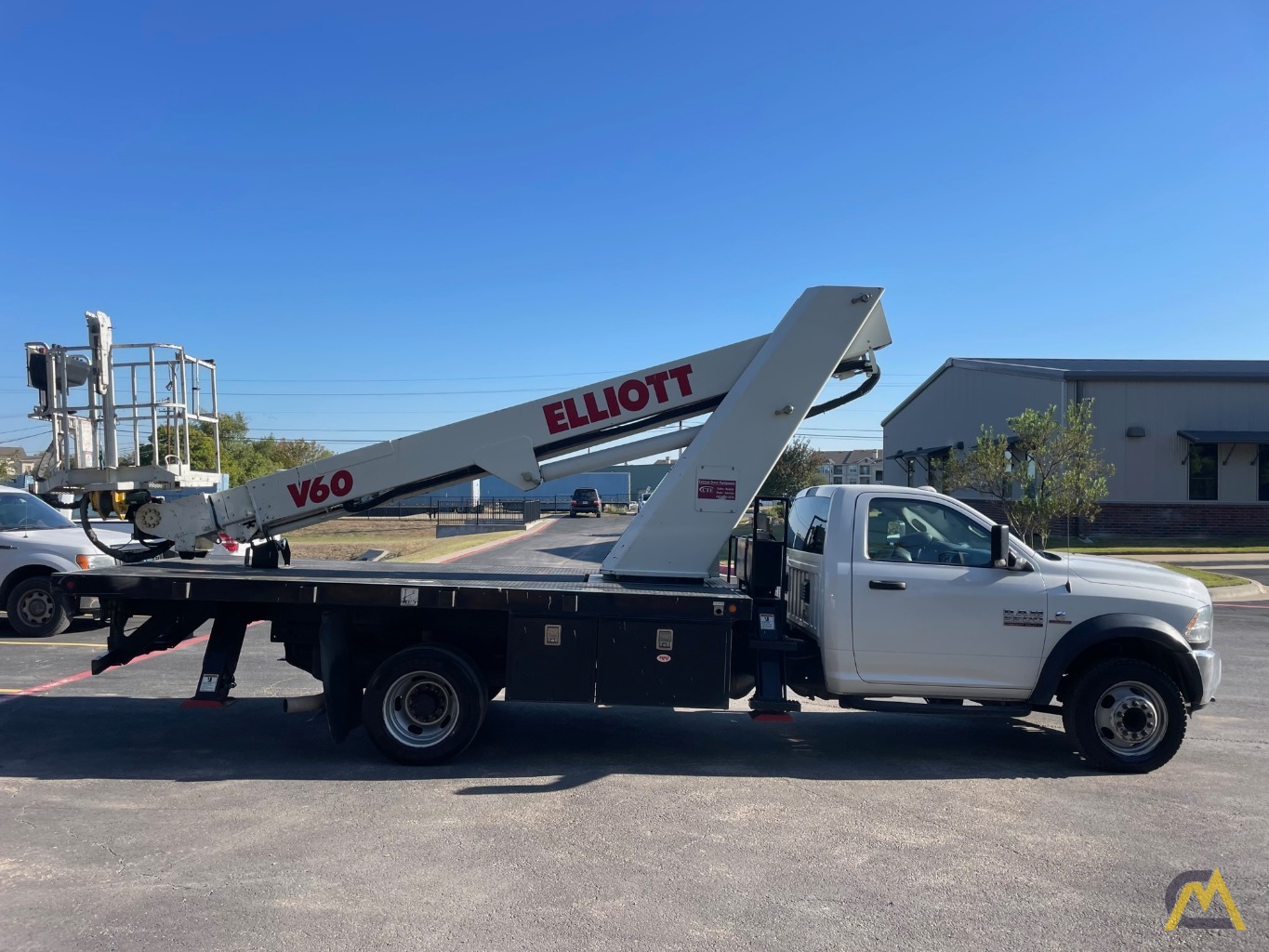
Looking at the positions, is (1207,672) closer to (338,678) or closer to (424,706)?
(424,706)

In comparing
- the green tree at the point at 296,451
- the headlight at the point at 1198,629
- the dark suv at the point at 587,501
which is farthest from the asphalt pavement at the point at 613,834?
the green tree at the point at 296,451

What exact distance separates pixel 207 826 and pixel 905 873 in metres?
3.81

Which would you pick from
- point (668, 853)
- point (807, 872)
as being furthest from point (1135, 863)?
point (668, 853)

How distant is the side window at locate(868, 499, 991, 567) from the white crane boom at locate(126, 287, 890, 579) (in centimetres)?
93

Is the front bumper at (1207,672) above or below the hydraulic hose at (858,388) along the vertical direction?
below

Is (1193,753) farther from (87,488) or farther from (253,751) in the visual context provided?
(87,488)

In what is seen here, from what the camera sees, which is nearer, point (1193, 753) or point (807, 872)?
point (807, 872)

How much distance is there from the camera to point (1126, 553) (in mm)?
22844

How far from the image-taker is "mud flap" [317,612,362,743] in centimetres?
621

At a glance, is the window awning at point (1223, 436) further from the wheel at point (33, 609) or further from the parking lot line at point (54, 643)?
the wheel at point (33, 609)

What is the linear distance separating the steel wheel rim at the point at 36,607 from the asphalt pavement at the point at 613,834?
12.9ft

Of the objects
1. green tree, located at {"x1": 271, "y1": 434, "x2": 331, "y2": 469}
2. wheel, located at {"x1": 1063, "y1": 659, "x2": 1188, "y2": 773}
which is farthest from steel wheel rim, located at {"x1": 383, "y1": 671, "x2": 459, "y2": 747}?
green tree, located at {"x1": 271, "y1": 434, "x2": 331, "y2": 469}

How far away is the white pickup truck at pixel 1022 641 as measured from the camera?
20.1 feet

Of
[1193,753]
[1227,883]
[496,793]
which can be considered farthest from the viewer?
[1193,753]
